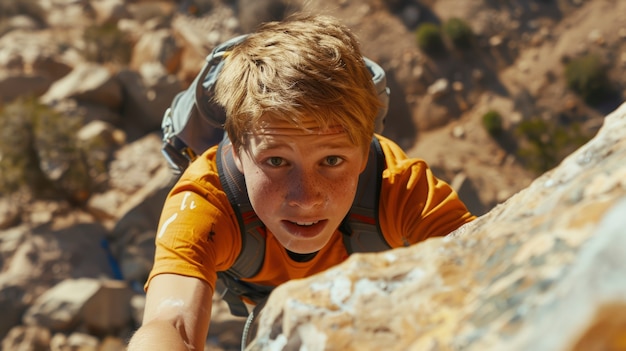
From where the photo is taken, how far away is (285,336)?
3.43 ft

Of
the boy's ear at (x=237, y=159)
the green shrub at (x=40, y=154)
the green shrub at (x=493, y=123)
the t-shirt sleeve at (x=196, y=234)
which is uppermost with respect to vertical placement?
the boy's ear at (x=237, y=159)

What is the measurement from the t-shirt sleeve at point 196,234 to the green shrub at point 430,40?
9.60 metres

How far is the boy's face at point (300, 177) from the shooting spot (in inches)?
65.0

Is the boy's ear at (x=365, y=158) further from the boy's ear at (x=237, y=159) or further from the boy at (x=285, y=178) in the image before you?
the boy's ear at (x=237, y=159)

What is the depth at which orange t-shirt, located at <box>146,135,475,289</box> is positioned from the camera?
1.81 m

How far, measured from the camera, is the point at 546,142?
9641 mm

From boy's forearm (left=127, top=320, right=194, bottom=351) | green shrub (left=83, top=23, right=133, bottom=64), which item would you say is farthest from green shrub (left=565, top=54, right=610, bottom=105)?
boy's forearm (left=127, top=320, right=194, bottom=351)

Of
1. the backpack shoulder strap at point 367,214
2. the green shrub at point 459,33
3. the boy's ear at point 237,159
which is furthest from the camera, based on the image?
the green shrub at point 459,33

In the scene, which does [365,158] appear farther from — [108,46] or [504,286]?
[108,46]

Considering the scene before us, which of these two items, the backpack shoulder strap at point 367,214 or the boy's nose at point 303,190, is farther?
the backpack shoulder strap at point 367,214

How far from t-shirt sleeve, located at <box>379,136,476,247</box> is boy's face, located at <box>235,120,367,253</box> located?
26 cm

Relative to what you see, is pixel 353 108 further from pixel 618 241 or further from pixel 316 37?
pixel 618 241

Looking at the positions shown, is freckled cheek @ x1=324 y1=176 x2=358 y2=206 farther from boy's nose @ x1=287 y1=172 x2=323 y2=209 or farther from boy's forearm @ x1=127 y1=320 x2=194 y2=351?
boy's forearm @ x1=127 y1=320 x2=194 y2=351

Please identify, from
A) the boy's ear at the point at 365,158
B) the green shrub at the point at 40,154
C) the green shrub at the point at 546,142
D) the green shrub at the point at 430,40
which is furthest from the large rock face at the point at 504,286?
the green shrub at the point at 430,40
